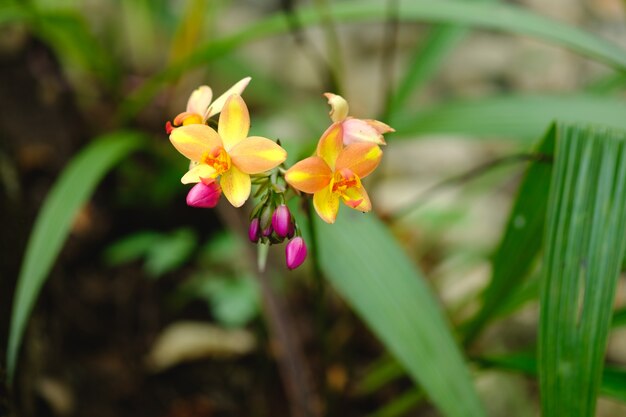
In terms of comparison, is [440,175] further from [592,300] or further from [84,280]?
[592,300]

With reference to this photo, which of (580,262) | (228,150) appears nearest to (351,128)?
(228,150)

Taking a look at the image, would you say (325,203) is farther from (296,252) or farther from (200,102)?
(200,102)

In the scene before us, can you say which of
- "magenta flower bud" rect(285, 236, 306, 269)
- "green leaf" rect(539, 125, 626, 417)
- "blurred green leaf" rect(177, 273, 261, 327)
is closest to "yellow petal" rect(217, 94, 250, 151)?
"magenta flower bud" rect(285, 236, 306, 269)

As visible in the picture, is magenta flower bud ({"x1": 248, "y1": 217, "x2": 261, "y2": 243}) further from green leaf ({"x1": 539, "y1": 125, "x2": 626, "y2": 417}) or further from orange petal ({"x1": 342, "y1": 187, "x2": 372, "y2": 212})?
green leaf ({"x1": 539, "y1": 125, "x2": 626, "y2": 417})

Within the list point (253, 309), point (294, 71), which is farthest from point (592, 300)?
point (294, 71)

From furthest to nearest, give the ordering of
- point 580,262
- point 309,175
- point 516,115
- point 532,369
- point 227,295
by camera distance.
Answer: point 227,295
point 516,115
point 532,369
point 580,262
point 309,175

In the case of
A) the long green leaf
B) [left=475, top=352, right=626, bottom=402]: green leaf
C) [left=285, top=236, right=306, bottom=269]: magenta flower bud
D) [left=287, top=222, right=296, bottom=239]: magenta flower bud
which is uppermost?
the long green leaf

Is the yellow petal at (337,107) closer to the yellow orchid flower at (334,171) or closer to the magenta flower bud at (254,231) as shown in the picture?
the yellow orchid flower at (334,171)
